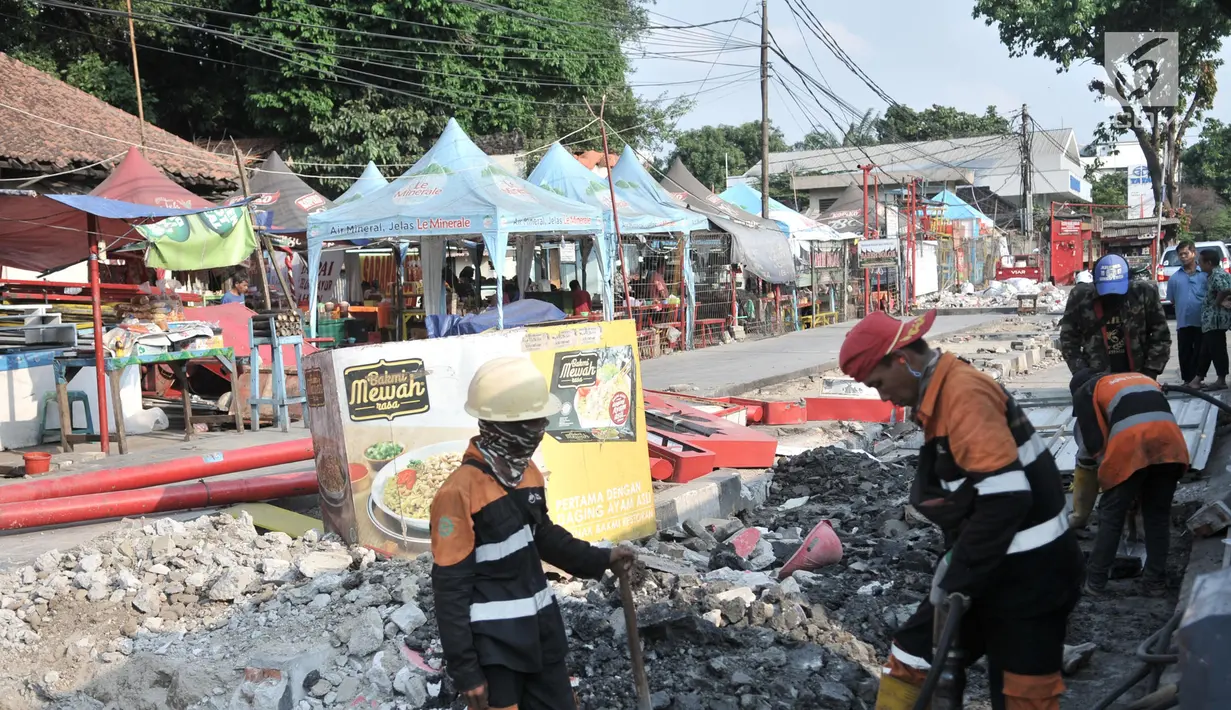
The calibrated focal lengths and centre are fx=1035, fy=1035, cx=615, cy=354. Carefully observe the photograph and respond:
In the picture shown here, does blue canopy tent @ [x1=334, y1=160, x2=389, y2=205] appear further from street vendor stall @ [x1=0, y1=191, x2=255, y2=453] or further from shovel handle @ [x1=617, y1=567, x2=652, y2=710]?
shovel handle @ [x1=617, y1=567, x2=652, y2=710]

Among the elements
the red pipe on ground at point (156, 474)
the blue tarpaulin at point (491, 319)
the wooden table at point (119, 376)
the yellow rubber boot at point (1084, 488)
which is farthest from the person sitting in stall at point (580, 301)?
the yellow rubber boot at point (1084, 488)

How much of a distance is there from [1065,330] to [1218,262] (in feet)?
20.1

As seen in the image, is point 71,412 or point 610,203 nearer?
point 71,412

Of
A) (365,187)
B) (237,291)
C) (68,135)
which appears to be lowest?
(237,291)

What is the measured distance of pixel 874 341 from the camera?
10.0ft

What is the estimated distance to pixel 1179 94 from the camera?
1217 inches

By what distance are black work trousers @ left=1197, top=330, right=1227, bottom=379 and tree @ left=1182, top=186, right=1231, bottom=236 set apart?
44320mm

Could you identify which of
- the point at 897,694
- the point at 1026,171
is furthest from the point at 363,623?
the point at 1026,171

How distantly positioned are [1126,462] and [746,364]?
11.7 m

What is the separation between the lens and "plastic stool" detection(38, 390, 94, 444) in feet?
35.3

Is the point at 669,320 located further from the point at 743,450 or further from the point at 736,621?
the point at 736,621

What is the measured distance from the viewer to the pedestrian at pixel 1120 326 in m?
6.80

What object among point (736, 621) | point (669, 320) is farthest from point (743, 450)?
point (669, 320)

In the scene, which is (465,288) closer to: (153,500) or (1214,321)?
(1214,321)
